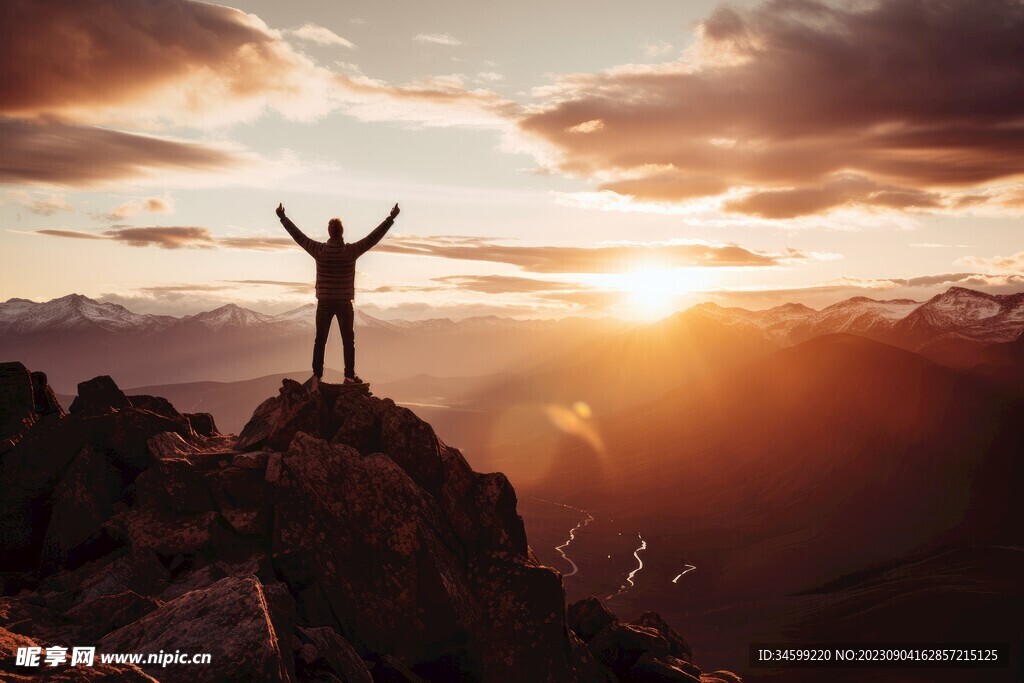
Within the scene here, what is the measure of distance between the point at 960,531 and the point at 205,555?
220 metres

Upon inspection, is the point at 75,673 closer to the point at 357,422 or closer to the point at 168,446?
the point at 168,446

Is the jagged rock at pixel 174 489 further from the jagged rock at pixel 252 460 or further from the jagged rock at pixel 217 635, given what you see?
the jagged rock at pixel 217 635

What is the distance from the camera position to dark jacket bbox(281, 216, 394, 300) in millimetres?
25078

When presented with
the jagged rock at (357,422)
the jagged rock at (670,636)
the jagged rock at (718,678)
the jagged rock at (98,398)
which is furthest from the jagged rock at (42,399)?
the jagged rock at (718,678)

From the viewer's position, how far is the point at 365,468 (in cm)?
2358

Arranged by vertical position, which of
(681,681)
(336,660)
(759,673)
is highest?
(336,660)

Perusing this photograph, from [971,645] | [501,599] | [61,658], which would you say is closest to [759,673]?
[971,645]

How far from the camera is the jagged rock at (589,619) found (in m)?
34.8

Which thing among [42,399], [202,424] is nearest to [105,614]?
[202,424]

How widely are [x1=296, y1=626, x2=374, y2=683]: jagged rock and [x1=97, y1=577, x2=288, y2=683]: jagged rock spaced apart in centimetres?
245

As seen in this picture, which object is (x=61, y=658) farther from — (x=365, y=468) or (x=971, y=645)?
(x=971, y=645)

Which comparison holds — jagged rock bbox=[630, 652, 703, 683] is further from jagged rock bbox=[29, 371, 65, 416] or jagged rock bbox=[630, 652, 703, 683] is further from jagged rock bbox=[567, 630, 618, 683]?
jagged rock bbox=[29, 371, 65, 416]

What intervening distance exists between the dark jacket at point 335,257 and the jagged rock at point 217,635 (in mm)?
13708

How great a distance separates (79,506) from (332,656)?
11.2 m
